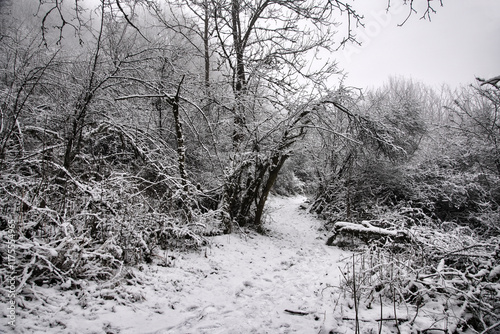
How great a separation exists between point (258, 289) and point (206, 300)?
816mm

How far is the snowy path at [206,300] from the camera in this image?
6.76 feet

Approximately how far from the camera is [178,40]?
9281 mm

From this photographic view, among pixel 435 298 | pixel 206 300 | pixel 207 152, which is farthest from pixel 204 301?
pixel 207 152

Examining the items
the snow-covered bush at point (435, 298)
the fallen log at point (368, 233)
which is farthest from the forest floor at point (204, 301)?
the fallen log at point (368, 233)

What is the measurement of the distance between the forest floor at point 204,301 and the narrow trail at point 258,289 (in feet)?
0.04

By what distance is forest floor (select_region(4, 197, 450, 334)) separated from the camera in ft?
6.73

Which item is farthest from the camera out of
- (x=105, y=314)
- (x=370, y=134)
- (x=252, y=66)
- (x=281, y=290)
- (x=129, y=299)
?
(x=252, y=66)

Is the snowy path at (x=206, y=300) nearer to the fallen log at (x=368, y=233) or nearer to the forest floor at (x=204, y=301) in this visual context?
the forest floor at (x=204, y=301)

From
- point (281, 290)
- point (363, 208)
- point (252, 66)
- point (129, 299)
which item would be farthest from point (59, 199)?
point (363, 208)

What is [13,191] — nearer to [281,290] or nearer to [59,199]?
[59,199]

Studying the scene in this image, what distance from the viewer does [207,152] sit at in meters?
5.48

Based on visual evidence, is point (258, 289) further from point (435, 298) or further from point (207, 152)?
point (207, 152)

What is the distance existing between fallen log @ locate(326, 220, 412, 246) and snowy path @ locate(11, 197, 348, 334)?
62.2 inches

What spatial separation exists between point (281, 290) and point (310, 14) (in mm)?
7673
